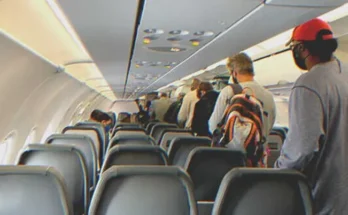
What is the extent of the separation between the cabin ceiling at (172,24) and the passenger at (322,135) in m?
1.21

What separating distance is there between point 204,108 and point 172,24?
3366mm

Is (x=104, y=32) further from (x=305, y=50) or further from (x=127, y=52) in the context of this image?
(x=305, y=50)

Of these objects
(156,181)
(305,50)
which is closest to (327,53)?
(305,50)

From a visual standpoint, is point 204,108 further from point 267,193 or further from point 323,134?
point 267,193

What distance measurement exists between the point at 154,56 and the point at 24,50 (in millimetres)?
3087

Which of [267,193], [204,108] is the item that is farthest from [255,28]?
[204,108]

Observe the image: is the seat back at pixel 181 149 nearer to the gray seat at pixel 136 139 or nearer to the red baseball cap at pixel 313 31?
the gray seat at pixel 136 139

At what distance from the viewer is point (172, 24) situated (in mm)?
4902

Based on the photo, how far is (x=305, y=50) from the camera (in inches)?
117

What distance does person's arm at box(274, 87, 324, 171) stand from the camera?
8.79 feet

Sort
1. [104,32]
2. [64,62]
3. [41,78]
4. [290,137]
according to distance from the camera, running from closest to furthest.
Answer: [290,137]
[104,32]
[41,78]
[64,62]

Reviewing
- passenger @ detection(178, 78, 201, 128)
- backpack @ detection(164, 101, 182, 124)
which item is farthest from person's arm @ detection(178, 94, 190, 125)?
backpack @ detection(164, 101, 182, 124)

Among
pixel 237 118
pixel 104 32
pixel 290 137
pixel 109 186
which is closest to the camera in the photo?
pixel 109 186

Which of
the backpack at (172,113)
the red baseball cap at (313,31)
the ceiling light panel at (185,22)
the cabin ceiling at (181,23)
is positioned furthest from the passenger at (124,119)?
the red baseball cap at (313,31)
